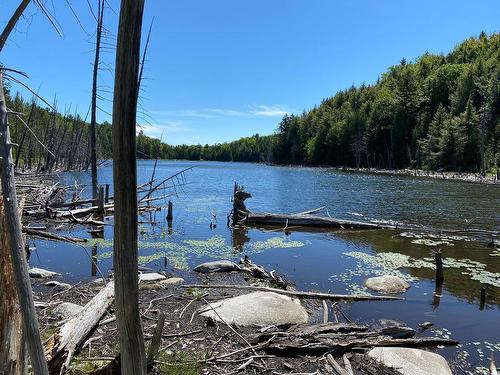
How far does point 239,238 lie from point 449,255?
8.49 m

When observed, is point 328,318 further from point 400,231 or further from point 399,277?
point 400,231

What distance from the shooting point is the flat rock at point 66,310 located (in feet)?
21.9

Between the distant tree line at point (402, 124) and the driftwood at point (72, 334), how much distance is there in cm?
4898

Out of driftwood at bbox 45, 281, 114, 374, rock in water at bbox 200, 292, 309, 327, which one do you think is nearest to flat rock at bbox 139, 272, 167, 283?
rock in water at bbox 200, 292, 309, 327

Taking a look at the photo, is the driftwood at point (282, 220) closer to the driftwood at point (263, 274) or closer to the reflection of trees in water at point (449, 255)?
the reflection of trees in water at point (449, 255)

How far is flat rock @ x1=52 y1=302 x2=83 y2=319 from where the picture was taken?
6.67 metres

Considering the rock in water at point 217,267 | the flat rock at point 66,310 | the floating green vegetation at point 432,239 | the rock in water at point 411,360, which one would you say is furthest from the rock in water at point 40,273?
the floating green vegetation at point 432,239

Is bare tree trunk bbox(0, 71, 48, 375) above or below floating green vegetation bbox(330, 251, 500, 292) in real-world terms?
above

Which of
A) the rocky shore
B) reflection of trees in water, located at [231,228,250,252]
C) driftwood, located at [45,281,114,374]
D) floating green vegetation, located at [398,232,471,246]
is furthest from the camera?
floating green vegetation, located at [398,232,471,246]

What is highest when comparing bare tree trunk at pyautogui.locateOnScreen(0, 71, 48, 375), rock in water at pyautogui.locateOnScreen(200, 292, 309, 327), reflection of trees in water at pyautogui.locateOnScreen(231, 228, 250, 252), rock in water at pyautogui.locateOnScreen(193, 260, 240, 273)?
bare tree trunk at pyautogui.locateOnScreen(0, 71, 48, 375)

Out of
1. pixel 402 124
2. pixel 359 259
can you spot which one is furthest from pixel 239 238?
pixel 402 124

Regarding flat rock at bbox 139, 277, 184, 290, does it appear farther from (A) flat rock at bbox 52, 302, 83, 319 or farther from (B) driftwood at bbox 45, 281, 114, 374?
(B) driftwood at bbox 45, 281, 114, 374

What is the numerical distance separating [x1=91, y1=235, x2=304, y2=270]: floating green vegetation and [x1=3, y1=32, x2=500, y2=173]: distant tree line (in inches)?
1569

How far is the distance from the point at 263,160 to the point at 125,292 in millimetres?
173319
